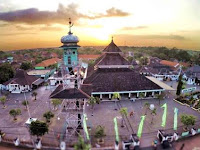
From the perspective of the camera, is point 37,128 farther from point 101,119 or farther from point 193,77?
point 193,77

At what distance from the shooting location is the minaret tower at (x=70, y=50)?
17.5 metres

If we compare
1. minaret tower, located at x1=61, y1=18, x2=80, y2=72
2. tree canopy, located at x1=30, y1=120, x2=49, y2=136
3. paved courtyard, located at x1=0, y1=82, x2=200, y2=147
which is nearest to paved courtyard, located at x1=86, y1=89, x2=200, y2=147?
paved courtyard, located at x1=0, y1=82, x2=200, y2=147

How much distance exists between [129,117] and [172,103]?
1059 cm

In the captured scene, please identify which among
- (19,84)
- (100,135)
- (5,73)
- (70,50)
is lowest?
(100,135)

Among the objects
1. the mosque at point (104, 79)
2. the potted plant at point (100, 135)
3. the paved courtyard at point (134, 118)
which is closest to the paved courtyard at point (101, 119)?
the paved courtyard at point (134, 118)

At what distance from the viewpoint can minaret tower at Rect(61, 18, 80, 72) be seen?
17.5 m

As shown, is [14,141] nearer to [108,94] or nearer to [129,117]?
[129,117]

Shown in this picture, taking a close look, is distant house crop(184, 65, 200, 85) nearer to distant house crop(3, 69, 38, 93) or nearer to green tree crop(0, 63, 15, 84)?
distant house crop(3, 69, 38, 93)

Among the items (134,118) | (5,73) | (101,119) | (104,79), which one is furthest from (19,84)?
(134,118)

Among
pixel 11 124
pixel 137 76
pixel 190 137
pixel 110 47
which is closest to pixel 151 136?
pixel 190 137

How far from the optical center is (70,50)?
17688mm

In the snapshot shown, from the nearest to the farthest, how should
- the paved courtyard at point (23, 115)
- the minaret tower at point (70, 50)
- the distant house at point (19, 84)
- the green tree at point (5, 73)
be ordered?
the minaret tower at point (70, 50), the paved courtyard at point (23, 115), the distant house at point (19, 84), the green tree at point (5, 73)

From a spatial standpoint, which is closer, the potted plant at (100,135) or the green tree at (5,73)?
the potted plant at (100,135)

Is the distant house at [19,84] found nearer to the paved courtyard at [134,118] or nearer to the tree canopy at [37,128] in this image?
the paved courtyard at [134,118]
